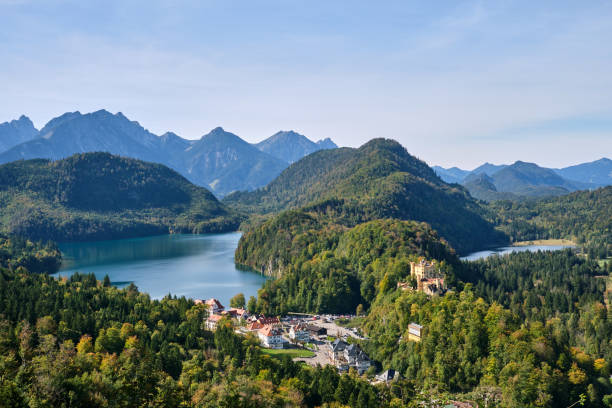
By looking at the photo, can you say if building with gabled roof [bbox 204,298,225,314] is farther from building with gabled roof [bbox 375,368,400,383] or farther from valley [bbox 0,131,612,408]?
building with gabled roof [bbox 375,368,400,383]

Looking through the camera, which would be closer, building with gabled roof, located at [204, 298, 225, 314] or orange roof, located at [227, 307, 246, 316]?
orange roof, located at [227, 307, 246, 316]

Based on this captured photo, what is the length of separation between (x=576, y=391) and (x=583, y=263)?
98294 millimetres

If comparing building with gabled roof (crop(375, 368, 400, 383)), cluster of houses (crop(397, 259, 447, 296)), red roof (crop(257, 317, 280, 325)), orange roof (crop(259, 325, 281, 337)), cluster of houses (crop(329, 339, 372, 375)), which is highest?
cluster of houses (crop(397, 259, 447, 296))

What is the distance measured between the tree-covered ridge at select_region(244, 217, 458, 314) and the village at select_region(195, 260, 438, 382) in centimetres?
472

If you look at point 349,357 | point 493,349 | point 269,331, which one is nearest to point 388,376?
point 349,357

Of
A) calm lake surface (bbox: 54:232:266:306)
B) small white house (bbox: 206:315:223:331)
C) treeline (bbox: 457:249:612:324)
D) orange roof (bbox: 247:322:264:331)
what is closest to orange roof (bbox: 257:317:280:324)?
orange roof (bbox: 247:322:264:331)

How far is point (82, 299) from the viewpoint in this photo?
69562mm

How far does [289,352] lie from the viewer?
231 feet

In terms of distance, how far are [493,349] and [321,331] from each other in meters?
28.4

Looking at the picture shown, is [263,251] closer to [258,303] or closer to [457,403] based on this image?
[258,303]

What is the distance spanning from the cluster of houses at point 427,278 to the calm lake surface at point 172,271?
39.6m

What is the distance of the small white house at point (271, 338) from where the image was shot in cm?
7325

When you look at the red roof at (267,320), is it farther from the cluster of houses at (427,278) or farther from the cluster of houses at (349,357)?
the cluster of houses at (427,278)

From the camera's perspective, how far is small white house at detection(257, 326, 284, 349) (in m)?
73.2
